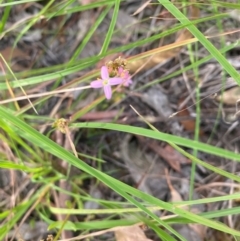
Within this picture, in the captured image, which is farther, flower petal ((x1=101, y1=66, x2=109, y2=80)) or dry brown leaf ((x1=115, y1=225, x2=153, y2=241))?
dry brown leaf ((x1=115, y1=225, x2=153, y2=241))

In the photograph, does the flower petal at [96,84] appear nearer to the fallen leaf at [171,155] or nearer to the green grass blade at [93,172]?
the green grass blade at [93,172]

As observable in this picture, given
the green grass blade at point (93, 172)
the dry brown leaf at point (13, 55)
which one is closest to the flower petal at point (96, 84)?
the green grass blade at point (93, 172)

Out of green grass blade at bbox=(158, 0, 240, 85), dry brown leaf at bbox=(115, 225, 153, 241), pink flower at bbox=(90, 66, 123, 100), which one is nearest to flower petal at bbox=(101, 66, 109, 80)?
pink flower at bbox=(90, 66, 123, 100)

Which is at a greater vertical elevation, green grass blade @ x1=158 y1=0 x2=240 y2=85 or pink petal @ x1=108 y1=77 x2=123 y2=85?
green grass blade @ x1=158 y1=0 x2=240 y2=85

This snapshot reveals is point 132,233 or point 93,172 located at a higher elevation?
point 93,172

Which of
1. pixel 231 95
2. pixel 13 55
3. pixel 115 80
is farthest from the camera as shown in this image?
pixel 13 55

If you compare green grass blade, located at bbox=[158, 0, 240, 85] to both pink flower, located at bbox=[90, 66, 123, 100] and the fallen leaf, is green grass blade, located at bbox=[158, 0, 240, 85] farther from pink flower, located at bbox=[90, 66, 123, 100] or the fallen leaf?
the fallen leaf

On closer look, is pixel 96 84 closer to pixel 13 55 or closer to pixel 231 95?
pixel 231 95

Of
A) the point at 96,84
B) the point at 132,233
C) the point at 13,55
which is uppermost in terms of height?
the point at 96,84

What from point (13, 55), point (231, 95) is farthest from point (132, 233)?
point (13, 55)

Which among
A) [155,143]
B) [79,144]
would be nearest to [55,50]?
[79,144]

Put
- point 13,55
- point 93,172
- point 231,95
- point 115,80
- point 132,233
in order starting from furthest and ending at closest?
point 13,55 < point 231,95 < point 132,233 < point 115,80 < point 93,172

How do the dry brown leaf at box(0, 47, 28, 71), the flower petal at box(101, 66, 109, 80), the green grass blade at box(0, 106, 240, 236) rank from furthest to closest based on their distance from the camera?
the dry brown leaf at box(0, 47, 28, 71) → the flower petal at box(101, 66, 109, 80) → the green grass blade at box(0, 106, 240, 236)
